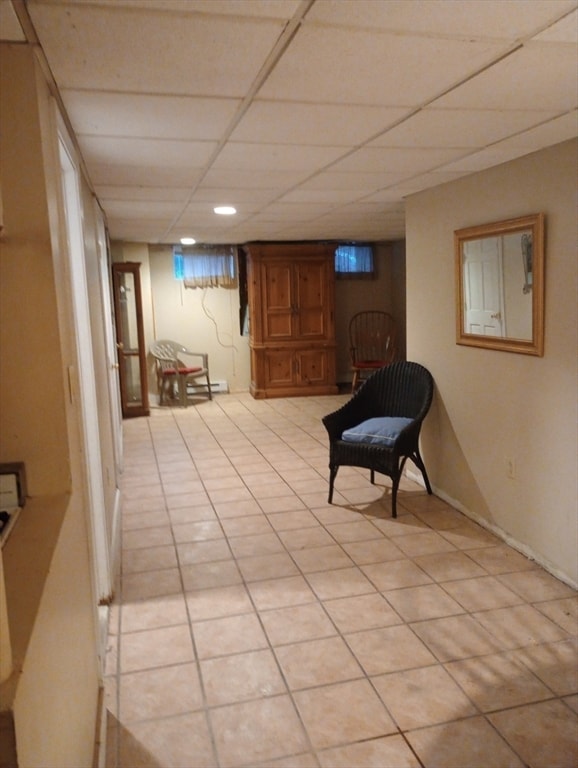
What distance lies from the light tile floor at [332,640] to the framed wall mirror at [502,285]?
1.16 m

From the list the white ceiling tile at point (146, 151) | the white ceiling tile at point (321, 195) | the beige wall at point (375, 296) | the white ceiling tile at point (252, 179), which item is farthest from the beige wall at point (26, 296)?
the beige wall at point (375, 296)

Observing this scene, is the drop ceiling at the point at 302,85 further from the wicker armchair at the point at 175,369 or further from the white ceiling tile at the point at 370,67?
the wicker armchair at the point at 175,369

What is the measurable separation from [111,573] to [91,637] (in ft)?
3.24

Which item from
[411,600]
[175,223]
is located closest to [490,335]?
[411,600]

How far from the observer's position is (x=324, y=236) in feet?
22.8

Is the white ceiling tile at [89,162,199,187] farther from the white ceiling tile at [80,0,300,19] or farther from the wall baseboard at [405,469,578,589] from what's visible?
the wall baseboard at [405,469,578,589]

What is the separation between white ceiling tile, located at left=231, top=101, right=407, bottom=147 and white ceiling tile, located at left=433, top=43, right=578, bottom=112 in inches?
10.1

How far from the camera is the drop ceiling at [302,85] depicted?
1384mm

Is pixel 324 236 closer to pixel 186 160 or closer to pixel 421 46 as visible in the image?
pixel 186 160

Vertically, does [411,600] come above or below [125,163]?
below

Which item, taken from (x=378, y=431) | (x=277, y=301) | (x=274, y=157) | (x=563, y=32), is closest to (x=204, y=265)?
(x=277, y=301)

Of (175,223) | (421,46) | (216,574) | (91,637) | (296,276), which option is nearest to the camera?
(421,46)

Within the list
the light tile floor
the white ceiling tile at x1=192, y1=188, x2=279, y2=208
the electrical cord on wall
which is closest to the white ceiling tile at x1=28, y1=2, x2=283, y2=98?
the white ceiling tile at x1=192, y1=188, x2=279, y2=208

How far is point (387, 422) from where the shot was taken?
3.90 m
